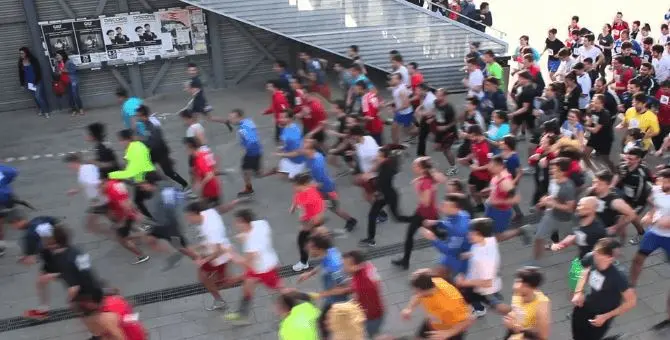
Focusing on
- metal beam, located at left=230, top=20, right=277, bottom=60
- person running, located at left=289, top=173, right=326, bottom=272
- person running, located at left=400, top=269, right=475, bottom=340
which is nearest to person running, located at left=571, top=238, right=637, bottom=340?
person running, located at left=400, top=269, right=475, bottom=340

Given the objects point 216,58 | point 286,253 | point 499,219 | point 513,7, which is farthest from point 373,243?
point 513,7

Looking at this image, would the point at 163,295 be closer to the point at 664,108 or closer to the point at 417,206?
the point at 417,206

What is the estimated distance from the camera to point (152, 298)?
766 centimetres

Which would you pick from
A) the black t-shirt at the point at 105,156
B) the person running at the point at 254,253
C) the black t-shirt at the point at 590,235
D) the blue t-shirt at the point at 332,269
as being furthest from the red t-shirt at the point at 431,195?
the black t-shirt at the point at 105,156

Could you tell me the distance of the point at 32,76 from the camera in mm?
13805

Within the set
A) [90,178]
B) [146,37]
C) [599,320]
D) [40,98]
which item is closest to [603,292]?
[599,320]

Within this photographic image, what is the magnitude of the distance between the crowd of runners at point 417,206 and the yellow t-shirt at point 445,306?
0.6 inches

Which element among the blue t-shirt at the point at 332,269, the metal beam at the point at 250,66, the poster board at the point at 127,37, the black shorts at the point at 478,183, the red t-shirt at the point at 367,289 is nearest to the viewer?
the red t-shirt at the point at 367,289

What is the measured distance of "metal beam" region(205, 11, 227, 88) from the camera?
14930 millimetres

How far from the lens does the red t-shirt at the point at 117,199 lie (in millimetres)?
7750

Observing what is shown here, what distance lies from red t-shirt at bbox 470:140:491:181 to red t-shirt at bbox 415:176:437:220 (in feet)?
4.81

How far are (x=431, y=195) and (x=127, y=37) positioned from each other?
9.88 meters

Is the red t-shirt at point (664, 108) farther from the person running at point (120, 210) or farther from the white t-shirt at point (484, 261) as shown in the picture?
the person running at point (120, 210)

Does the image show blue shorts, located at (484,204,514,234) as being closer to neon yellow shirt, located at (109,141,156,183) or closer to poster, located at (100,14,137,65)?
neon yellow shirt, located at (109,141,156,183)
